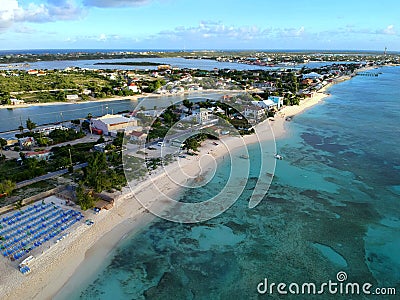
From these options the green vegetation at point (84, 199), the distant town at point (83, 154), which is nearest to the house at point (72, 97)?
the distant town at point (83, 154)

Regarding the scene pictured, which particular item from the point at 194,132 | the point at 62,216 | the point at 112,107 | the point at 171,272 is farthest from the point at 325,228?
the point at 112,107

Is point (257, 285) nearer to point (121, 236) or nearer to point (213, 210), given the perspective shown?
point (213, 210)

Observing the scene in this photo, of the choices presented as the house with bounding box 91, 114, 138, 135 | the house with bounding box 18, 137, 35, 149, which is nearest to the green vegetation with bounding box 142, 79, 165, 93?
the house with bounding box 91, 114, 138, 135

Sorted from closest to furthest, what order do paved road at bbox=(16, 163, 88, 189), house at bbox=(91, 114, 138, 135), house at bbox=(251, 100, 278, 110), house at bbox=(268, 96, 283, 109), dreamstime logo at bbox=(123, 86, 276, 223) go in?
dreamstime logo at bbox=(123, 86, 276, 223)
paved road at bbox=(16, 163, 88, 189)
house at bbox=(91, 114, 138, 135)
house at bbox=(251, 100, 278, 110)
house at bbox=(268, 96, 283, 109)

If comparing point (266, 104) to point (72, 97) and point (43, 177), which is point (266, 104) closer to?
point (43, 177)

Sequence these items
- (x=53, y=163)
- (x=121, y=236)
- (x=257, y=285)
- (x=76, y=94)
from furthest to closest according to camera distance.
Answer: (x=76, y=94) < (x=53, y=163) < (x=121, y=236) < (x=257, y=285)

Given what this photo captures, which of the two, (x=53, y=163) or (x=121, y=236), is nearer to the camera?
(x=121, y=236)

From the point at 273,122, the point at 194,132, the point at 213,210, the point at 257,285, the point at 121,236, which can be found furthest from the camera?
the point at 273,122

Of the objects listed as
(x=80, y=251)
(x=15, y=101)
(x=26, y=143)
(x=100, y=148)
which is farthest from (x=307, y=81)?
(x=80, y=251)

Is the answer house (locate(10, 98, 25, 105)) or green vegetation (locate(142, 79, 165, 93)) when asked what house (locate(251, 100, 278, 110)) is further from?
house (locate(10, 98, 25, 105))
